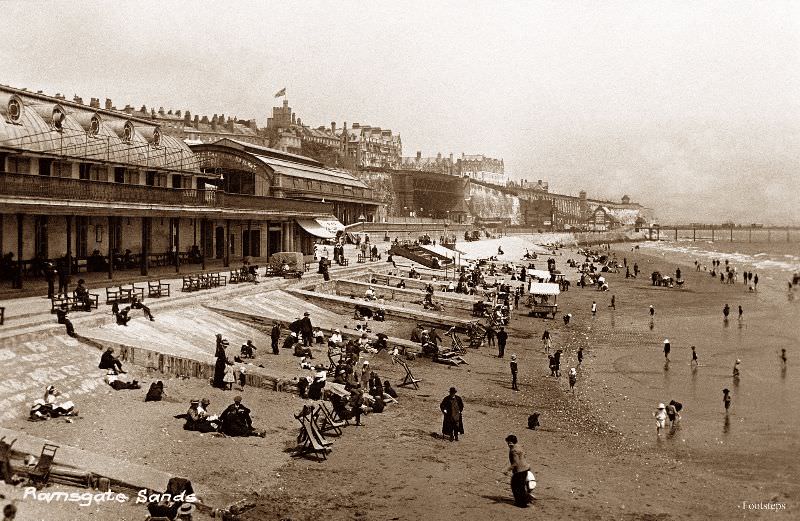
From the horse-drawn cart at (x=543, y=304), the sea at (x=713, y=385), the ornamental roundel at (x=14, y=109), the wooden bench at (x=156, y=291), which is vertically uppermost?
the ornamental roundel at (x=14, y=109)

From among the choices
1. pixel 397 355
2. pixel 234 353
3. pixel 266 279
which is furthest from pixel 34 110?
pixel 397 355

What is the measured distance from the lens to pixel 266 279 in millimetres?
33812

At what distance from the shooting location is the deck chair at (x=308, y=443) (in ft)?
43.2

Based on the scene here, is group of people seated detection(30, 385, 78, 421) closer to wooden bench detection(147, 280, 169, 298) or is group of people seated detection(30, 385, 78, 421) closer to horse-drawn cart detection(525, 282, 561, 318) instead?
wooden bench detection(147, 280, 169, 298)

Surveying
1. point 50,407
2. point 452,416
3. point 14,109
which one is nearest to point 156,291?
point 14,109

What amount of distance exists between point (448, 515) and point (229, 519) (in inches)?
141

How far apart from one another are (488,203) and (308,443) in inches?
6964

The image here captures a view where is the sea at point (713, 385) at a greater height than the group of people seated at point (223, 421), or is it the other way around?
the group of people seated at point (223, 421)

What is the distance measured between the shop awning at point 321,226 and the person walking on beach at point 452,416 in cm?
3100

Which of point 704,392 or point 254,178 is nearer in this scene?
point 704,392

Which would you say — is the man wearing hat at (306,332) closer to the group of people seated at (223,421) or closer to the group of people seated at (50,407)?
the group of people seated at (223,421)

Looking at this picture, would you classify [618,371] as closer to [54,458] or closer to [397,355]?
[397,355]

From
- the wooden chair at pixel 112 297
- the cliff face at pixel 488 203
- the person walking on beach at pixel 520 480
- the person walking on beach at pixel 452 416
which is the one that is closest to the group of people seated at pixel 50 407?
the person walking on beach at pixel 452 416

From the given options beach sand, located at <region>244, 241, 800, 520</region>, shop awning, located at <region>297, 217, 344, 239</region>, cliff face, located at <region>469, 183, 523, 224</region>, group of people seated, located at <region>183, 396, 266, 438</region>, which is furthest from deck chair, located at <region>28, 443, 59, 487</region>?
cliff face, located at <region>469, 183, 523, 224</region>
